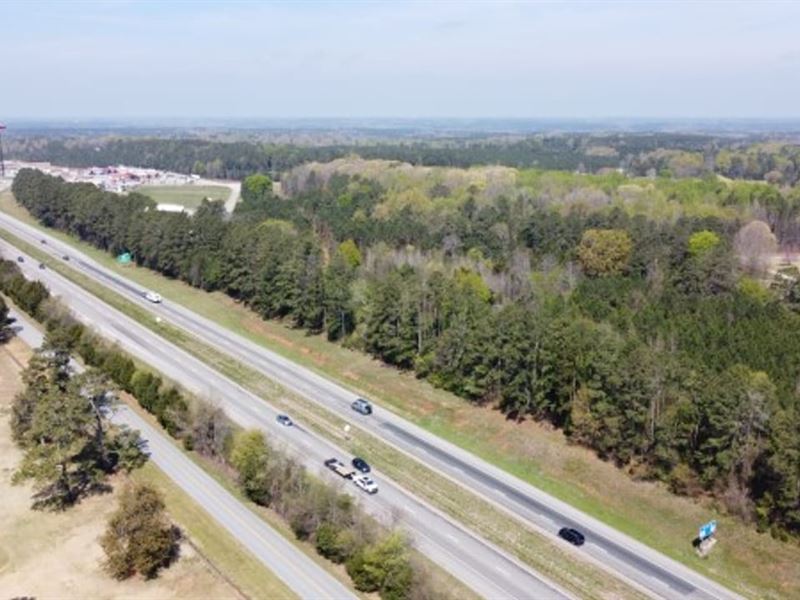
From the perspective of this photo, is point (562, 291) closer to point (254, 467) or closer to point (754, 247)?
point (754, 247)

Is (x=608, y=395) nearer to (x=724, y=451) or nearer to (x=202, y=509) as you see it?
(x=724, y=451)

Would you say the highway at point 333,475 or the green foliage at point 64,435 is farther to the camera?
the green foliage at point 64,435

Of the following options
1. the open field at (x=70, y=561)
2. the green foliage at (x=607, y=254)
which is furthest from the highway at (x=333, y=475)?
the green foliage at (x=607, y=254)

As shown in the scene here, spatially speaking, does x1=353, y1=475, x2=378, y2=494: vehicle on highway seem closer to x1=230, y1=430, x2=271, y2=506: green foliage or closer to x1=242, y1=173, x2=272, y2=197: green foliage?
x1=230, y1=430, x2=271, y2=506: green foliage

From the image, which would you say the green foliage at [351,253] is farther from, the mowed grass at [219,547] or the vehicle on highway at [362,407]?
the mowed grass at [219,547]

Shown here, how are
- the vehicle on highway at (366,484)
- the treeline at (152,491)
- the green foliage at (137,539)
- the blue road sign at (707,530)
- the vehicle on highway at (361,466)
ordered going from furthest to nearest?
the vehicle on highway at (361,466), the vehicle on highway at (366,484), the blue road sign at (707,530), the green foliage at (137,539), the treeline at (152,491)

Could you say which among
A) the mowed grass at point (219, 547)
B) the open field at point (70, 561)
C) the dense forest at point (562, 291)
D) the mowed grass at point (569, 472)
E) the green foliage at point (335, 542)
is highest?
the dense forest at point (562, 291)

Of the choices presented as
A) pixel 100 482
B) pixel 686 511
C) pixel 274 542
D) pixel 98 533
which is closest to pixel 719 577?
pixel 686 511
